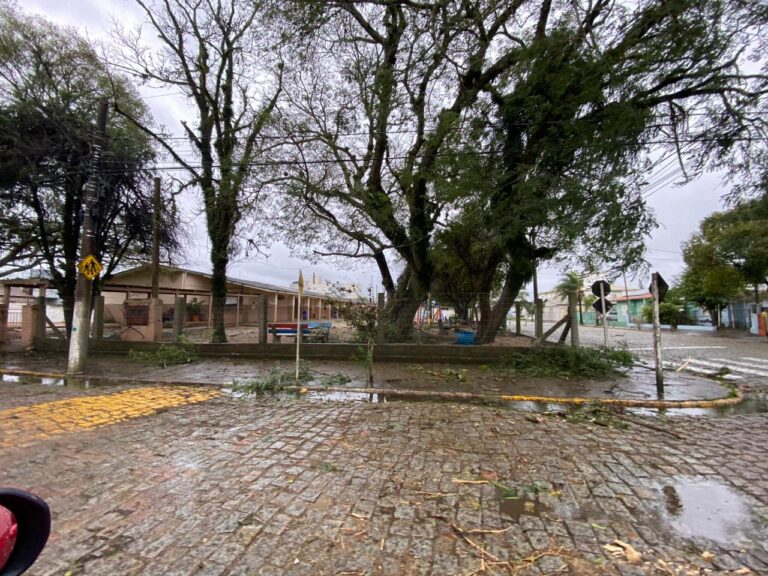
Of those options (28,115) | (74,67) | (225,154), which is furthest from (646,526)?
(74,67)

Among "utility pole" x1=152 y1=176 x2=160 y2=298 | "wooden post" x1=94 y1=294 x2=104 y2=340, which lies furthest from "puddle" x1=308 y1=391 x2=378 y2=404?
"utility pole" x1=152 y1=176 x2=160 y2=298

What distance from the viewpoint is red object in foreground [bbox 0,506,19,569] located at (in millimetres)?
1019

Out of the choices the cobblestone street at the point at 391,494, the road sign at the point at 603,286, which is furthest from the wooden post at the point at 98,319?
the road sign at the point at 603,286

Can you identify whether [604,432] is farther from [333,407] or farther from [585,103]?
[585,103]

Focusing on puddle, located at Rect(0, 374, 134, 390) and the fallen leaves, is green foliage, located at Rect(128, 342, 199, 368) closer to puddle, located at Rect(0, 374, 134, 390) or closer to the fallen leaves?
puddle, located at Rect(0, 374, 134, 390)

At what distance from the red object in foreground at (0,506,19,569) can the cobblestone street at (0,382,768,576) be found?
1620 millimetres

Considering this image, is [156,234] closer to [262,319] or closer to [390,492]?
[262,319]

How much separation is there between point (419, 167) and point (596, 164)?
469 centimetres

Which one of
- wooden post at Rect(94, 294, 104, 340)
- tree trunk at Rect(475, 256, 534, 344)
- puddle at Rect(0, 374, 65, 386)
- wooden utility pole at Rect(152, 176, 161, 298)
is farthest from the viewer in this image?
wooden utility pole at Rect(152, 176, 161, 298)

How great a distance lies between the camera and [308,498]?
322 cm

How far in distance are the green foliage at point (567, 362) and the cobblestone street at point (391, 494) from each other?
389cm

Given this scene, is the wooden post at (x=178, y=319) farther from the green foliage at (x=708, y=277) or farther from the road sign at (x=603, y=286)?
the green foliage at (x=708, y=277)

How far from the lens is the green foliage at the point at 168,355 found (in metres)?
11.4

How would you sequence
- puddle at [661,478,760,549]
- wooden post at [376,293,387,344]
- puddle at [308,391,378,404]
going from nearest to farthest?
puddle at [661,478,760,549] < puddle at [308,391,378,404] < wooden post at [376,293,387,344]
